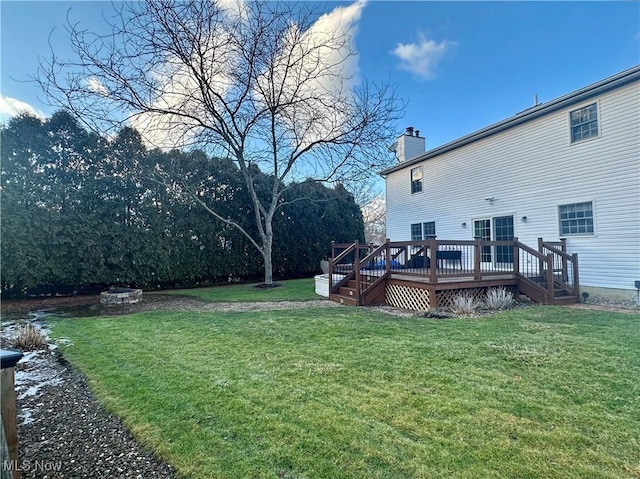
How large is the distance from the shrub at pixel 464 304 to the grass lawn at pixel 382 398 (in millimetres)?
1531

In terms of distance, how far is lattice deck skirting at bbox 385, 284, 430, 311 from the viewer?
8.00 metres

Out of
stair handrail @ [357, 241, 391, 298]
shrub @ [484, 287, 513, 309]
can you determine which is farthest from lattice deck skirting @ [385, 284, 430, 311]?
shrub @ [484, 287, 513, 309]

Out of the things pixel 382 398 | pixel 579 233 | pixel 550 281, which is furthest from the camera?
pixel 579 233

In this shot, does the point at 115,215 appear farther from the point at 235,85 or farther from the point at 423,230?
the point at 423,230

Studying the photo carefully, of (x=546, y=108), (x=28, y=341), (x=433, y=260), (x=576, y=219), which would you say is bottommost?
(x=28, y=341)

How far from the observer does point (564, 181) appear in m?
9.52

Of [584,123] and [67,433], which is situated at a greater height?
[584,123]

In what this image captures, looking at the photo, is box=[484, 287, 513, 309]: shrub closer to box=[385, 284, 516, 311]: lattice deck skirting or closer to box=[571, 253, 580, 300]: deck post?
box=[385, 284, 516, 311]: lattice deck skirting

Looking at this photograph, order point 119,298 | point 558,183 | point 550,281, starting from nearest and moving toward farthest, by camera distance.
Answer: point 550,281 → point 558,183 → point 119,298

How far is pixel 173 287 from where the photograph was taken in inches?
565

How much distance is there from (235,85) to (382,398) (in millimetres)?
11635

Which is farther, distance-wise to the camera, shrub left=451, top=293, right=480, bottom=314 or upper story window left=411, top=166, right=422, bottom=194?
upper story window left=411, top=166, right=422, bottom=194

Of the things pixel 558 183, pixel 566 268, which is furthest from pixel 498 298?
pixel 558 183

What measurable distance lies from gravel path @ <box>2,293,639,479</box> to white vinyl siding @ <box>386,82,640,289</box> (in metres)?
10.7
